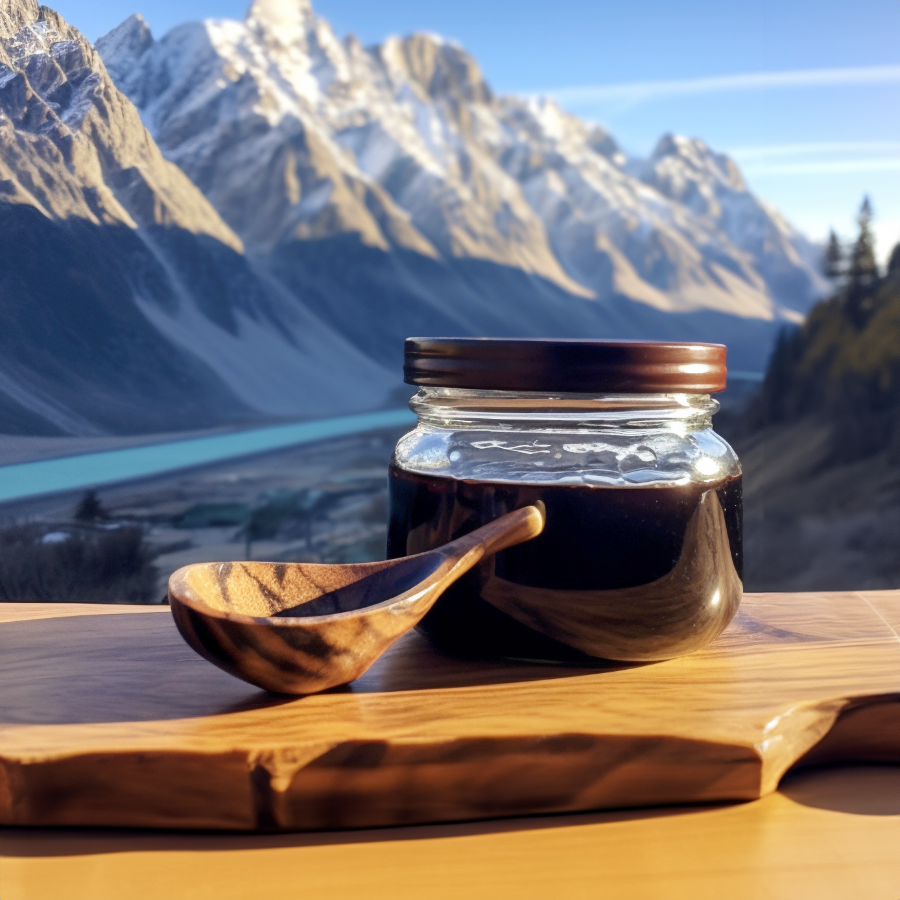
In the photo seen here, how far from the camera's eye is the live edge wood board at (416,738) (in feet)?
1.30

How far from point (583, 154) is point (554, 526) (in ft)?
2.77

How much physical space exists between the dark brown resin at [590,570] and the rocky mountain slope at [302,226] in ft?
1.59

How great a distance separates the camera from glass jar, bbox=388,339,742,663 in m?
0.46

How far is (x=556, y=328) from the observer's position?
3.84ft

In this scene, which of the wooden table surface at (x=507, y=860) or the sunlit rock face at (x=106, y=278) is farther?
the sunlit rock face at (x=106, y=278)

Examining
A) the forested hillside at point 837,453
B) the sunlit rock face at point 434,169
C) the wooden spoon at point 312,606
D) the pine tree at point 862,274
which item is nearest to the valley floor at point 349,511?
the forested hillside at point 837,453

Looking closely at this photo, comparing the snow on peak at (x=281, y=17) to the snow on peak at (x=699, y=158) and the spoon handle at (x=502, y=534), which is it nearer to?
the snow on peak at (x=699, y=158)

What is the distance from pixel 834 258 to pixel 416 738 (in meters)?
1.01

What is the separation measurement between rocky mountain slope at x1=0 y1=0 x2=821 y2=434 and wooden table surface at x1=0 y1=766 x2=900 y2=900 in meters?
0.51

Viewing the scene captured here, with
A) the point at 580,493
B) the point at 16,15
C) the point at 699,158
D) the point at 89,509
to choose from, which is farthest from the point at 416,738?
the point at 699,158

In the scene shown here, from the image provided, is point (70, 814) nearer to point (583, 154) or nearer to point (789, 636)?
point (789, 636)

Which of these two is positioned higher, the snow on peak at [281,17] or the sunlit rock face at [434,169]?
the snow on peak at [281,17]

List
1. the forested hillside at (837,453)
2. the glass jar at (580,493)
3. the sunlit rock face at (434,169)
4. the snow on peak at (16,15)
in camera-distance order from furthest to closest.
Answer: the forested hillside at (837,453) → the sunlit rock face at (434,169) → the snow on peak at (16,15) → the glass jar at (580,493)

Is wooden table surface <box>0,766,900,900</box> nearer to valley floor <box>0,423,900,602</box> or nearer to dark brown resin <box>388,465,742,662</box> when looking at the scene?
dark brown resin <box>388,465,742,662</box>
